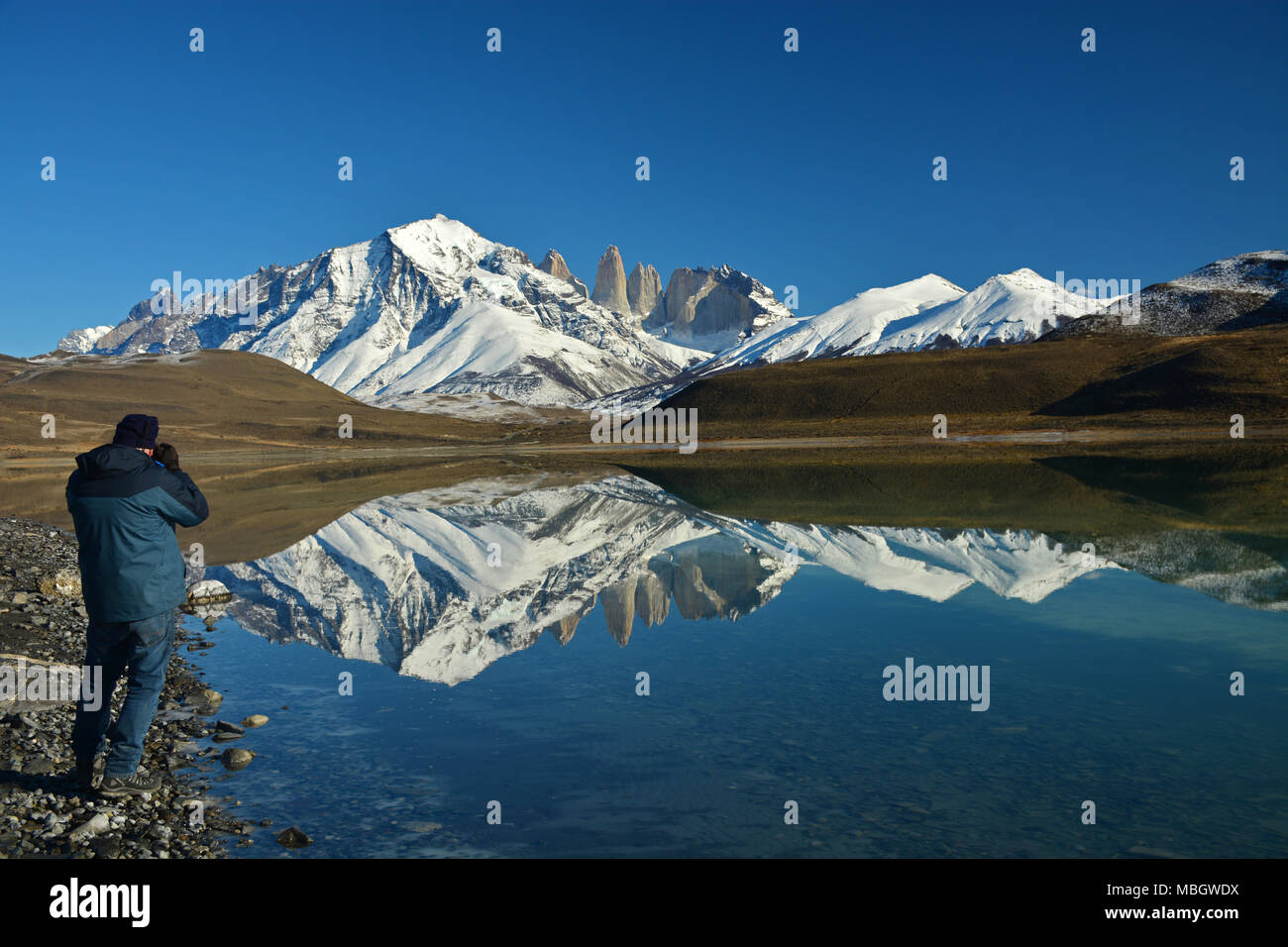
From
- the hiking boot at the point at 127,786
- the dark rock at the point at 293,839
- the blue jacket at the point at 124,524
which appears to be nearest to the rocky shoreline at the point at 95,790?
the hiking boot at the point at 127,786

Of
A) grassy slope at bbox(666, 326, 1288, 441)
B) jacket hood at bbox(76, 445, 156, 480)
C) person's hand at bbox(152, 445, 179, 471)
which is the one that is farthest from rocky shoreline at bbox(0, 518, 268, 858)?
grassy slope at bbox(666, 326, 1288, 441)

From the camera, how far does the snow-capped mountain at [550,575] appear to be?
19.6 meters

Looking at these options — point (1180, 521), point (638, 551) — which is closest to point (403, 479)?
point (638, 551)

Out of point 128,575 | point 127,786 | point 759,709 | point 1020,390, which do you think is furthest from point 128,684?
point 1020,390

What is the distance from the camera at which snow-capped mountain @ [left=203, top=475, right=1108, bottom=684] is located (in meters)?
19.6

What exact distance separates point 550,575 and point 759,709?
43.8ft

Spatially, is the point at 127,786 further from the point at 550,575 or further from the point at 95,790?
the point at 550,575

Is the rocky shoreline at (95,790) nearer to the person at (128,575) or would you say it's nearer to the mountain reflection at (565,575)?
the person at (128,575)

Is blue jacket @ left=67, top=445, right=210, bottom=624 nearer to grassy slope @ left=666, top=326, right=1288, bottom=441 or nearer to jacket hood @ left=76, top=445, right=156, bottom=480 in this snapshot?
jacket hood @ left=76, top=445, right=156, bottom=480

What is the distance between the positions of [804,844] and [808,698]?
489 centimetres

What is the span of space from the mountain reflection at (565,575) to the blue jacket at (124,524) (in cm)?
680

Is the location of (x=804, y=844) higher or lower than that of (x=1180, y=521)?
lower
